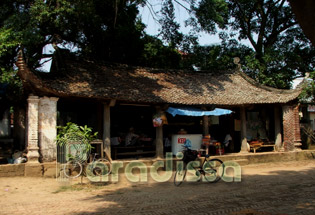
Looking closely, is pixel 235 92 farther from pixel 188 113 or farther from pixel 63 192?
pixel 63 192

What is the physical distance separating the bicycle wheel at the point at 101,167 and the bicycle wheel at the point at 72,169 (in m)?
0.55

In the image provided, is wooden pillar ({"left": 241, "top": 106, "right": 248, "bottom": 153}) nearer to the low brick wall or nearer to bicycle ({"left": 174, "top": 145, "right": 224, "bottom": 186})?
bicycle ({"left": 174, "top": 145, "right": 224, "bottom": 186})

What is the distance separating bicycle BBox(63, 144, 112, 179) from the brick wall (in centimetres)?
904

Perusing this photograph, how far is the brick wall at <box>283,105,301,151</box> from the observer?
15.0 m

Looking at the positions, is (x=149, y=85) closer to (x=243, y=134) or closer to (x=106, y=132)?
(x=106, y=132)

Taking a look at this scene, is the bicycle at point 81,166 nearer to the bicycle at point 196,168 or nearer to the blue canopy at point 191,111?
the bicycle at point 196,168

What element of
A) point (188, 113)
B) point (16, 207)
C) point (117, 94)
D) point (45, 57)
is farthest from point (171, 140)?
point (45, 57)

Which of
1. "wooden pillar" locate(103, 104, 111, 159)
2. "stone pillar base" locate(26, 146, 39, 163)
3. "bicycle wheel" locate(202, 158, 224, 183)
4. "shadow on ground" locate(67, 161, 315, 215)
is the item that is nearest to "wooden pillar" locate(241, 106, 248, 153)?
"shadow on ground" locate(67, 161, 315, 215)

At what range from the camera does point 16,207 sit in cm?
676

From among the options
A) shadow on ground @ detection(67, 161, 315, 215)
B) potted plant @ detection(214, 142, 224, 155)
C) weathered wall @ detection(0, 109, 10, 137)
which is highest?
weathered wall @ detection(0, 109, 10, 137)

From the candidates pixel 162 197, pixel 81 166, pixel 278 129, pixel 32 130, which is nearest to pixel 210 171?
pixel 162 197

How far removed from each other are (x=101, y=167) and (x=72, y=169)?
1006 mm

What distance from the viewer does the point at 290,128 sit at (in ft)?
49.2

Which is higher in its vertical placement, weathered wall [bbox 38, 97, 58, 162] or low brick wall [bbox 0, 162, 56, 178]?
weathered wall [bbox 38, 97, 58, 162]
